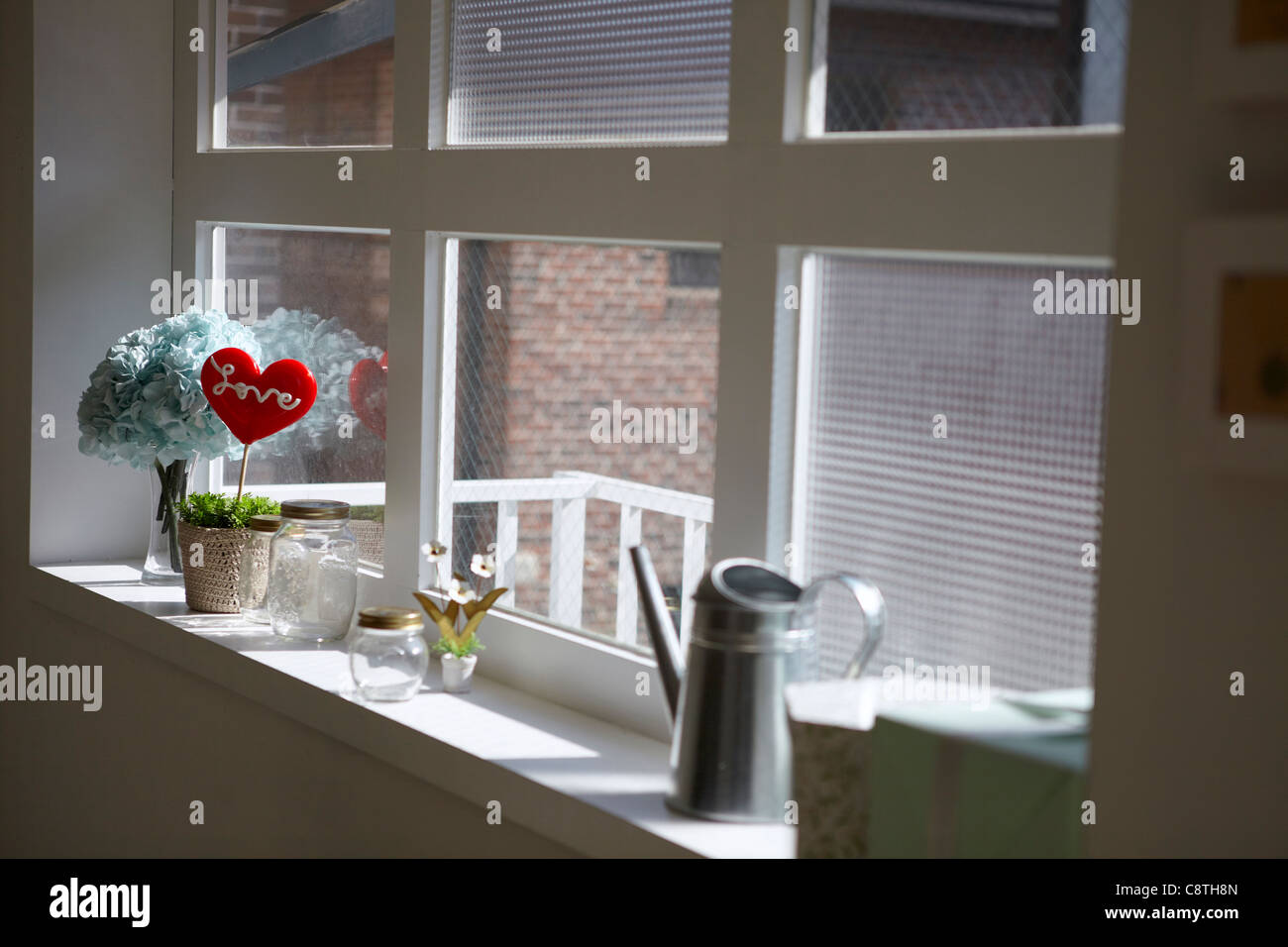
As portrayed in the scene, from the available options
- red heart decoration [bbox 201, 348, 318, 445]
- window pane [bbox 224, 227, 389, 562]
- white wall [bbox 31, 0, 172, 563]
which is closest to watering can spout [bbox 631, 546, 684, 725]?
window pane [bbox 224, 227, 389, 562]

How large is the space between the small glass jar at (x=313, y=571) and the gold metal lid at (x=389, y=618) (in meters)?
0.27

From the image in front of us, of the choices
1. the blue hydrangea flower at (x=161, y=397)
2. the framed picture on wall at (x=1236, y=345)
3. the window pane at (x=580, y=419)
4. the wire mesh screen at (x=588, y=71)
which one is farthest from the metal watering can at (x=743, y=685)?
the blue hydrangea flower at (x=161, y=397)

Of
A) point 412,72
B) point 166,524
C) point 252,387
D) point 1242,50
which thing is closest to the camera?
point 1242,50

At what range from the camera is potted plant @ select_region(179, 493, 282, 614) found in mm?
2035

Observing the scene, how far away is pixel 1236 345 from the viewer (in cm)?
86

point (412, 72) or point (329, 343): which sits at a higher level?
point (412, 72)

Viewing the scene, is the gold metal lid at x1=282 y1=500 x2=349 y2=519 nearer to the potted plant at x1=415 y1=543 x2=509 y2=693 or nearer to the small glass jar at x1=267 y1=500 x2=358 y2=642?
the small glass jar at x1=267 y1=500 x2=358 y2=642

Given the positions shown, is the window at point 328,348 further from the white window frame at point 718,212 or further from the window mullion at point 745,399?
the window mullion at point 745,399

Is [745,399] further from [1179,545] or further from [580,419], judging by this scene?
[1179,545]

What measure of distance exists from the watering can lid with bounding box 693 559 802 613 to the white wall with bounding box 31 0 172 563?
152 cm

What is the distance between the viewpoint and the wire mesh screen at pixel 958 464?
1128mm

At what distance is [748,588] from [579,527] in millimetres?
397

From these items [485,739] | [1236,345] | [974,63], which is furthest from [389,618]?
[1236,345]
